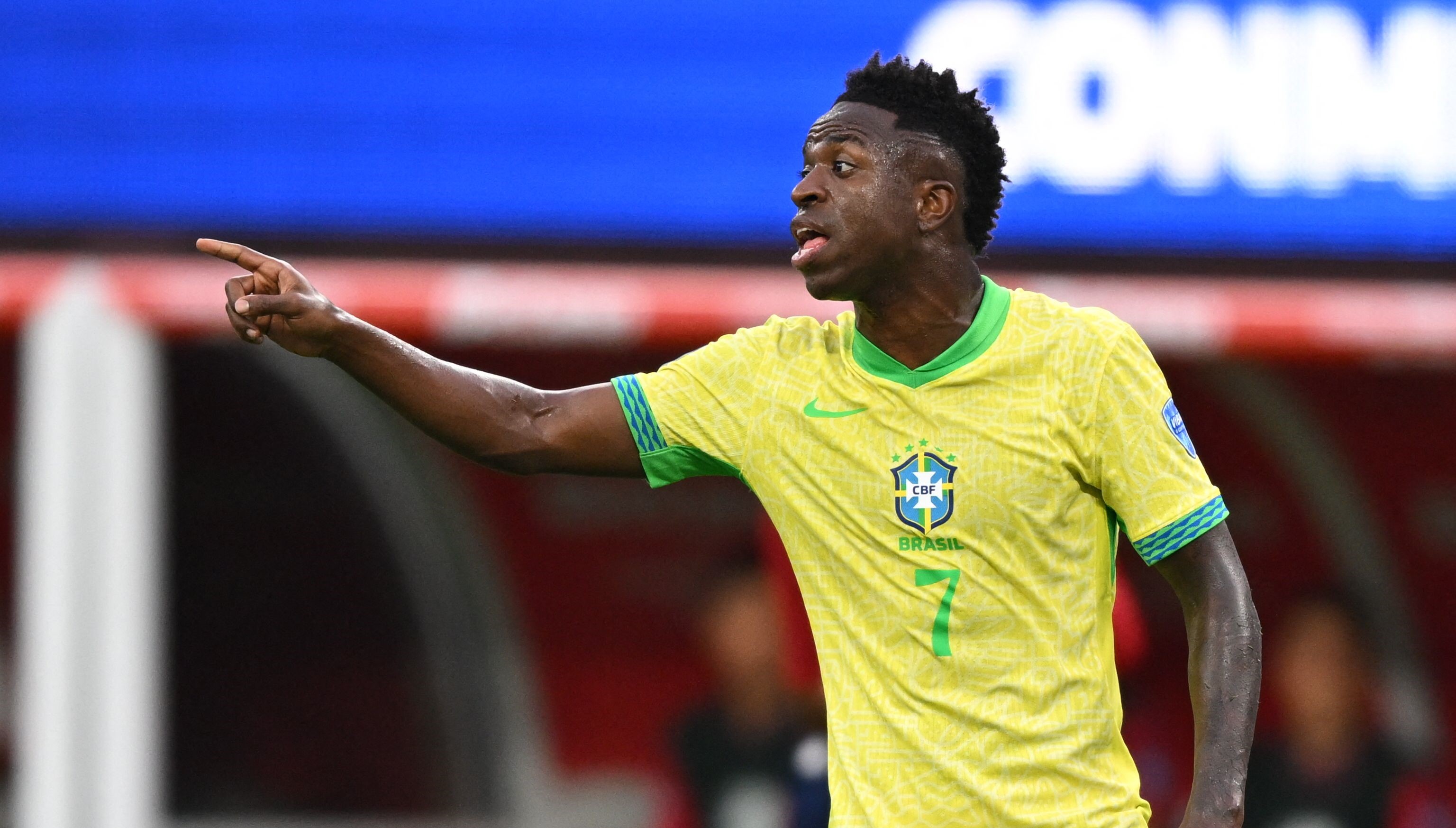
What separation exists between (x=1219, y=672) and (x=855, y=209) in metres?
0.84

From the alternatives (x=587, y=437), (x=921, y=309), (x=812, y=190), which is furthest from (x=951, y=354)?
(x=587, y=437)

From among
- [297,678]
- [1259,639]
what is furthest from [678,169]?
[1259,639]

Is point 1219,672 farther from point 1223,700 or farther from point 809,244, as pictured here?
point 809,244

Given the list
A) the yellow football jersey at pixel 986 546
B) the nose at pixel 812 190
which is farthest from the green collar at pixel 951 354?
the nose at pixel 812 190

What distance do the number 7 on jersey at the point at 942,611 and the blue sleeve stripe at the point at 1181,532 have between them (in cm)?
26

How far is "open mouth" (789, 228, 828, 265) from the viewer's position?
2914 millimetres

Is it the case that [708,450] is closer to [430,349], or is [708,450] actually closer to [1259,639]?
[1259,639]

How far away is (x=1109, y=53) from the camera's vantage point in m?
5.83

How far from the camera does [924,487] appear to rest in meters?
2.85

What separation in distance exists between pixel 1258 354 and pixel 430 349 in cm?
252

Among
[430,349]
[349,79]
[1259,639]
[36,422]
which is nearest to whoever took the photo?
[1259,639]

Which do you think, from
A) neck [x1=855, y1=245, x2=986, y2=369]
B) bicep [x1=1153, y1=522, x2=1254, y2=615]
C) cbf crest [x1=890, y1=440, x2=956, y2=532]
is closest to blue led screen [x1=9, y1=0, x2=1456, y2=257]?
neck [x1=855, y1=245, x2=986, y2=369]

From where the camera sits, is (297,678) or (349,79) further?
(297,678)

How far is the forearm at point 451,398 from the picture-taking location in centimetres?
292
